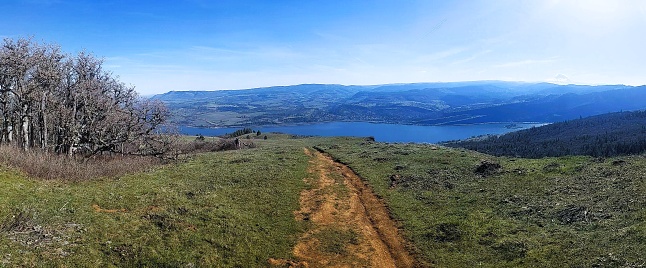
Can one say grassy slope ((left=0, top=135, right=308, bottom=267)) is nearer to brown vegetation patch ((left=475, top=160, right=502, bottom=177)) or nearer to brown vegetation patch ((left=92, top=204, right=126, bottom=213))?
brown vegetation patch ((left=92, top=204, right=126, bottom=213))

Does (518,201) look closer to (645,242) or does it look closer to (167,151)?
(645,242)

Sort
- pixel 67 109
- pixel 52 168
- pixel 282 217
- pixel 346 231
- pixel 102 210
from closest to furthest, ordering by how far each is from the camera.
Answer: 1. pixel 102 210
2. pixel 346 231
3. pixel 282 217
4. pixel 52 168
5. pixel 67 109

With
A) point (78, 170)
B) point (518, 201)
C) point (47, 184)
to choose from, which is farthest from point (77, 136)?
point (518, 201)

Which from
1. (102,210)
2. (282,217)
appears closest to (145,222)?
(102,210)

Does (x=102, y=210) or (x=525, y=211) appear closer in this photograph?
(x=102, y=210)

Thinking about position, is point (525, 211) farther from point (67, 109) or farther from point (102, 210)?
point (67, 109)
